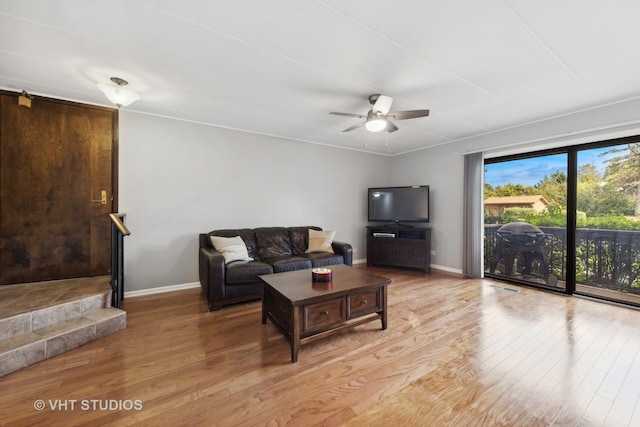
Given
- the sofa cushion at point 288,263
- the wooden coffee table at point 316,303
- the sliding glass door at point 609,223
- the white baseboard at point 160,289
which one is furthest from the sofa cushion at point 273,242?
the sliding glass door at point 609,223

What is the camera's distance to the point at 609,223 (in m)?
3.32

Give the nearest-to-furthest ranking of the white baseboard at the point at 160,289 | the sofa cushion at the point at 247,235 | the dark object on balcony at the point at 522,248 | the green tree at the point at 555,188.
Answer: the white baseboard at the point at 160,289 < the green tree at the point at 555,188 < the sofa cushion at the point at 247,235 < the dark object on balcony at the point at 522,248

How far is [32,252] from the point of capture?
300 centimetres

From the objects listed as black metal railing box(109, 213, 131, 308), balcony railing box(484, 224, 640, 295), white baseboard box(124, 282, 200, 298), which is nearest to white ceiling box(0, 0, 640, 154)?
black metal railing box(109, 213, 131, 308)

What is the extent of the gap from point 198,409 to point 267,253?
8.12ft

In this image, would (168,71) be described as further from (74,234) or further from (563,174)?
(563,174)

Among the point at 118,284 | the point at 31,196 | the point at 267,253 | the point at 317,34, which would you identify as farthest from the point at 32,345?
the point at 317,34

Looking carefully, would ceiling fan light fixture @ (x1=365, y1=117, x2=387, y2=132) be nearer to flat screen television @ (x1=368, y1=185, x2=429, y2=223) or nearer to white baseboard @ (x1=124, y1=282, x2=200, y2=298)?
flat screen television @ (x1=368, y1=185, x2=429, y2=223)

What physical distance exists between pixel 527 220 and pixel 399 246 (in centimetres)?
206

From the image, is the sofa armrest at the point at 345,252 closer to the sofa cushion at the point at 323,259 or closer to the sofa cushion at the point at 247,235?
the sofa cushion at the point at 323,259

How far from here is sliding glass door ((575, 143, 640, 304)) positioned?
10.4 feet

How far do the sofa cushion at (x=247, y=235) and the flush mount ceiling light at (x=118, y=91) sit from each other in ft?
6.24

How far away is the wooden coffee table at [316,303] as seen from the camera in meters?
2.12

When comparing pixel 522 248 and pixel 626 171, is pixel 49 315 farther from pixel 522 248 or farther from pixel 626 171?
pixel 626 171
